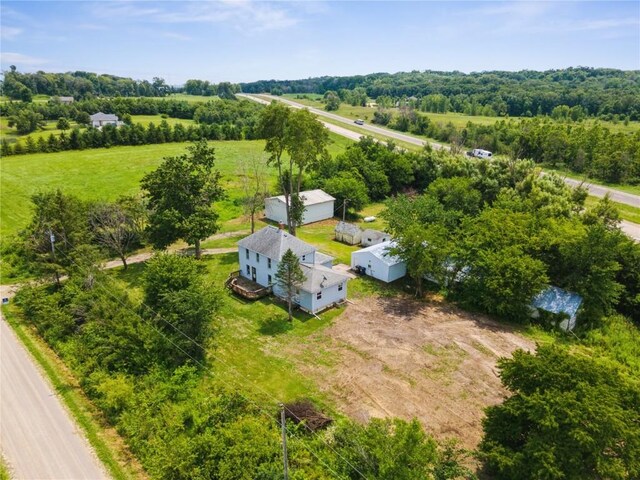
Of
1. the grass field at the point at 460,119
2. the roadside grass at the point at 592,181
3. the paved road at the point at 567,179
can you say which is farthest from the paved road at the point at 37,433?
the grass field at the point at 460,119

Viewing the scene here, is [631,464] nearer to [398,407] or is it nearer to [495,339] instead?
[398,407]

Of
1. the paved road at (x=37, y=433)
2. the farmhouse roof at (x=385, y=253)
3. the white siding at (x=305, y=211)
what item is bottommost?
the paved road at (x=37, y=433)

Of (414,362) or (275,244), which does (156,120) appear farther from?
(414,362)

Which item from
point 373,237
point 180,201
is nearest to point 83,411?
point 180,201

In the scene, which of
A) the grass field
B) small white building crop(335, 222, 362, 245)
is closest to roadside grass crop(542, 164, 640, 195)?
the grass field

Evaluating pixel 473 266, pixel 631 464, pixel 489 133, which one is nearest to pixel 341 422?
pixel 631 464

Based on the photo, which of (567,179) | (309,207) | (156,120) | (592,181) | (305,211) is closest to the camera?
(305,211)

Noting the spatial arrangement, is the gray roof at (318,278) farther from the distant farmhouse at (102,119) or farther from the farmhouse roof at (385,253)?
the distant farmhouse at (102,119)
